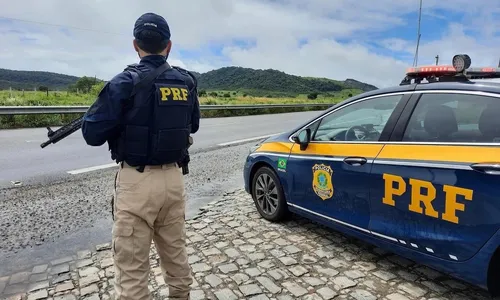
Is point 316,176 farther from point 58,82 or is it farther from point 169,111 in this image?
point 58,82

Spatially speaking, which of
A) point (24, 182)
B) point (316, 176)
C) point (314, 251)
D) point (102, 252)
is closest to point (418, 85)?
point (316, 176)

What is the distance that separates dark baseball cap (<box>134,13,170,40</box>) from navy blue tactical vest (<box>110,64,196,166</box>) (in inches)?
8.0

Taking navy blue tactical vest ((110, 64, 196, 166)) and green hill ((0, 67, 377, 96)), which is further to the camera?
green hill ((0, 67, 377, 96))

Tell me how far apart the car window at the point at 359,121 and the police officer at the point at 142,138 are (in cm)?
Result: 177

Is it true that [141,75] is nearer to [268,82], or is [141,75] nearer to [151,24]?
[151,24]

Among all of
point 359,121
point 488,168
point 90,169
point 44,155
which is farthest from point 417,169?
point 44,155

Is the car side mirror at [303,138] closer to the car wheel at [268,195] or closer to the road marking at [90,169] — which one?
the car wheel at [268,195]

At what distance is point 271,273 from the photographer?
328cm

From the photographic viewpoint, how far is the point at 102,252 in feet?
12.2

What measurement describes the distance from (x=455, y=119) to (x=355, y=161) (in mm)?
840

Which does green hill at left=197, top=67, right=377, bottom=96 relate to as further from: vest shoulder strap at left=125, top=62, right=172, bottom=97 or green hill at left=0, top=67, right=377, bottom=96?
vest shoulder strap at left=125, top=62, right=172, bottom=97

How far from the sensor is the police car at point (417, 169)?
2.52 m

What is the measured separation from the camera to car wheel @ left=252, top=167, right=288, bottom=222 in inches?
171

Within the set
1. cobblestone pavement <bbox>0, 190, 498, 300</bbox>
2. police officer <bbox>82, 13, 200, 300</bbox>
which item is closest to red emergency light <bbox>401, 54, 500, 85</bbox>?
cobblestone pavement <bbox>0, 190, 498, 300</bbox>
